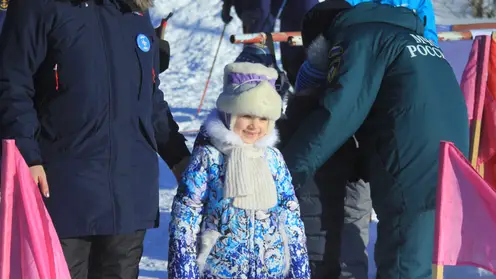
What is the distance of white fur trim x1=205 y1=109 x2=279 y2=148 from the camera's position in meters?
2.66

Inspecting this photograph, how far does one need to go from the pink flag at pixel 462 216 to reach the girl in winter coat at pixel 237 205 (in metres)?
0.52

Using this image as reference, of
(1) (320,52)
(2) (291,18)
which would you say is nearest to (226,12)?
(2) (291,18)

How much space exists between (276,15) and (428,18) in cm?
→ 370

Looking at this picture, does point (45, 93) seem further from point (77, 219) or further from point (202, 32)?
point (202, 32)

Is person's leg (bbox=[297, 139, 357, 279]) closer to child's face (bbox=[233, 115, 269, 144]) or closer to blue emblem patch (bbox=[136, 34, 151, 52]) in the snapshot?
child's face (bbox=[233, 115, 269, 144])

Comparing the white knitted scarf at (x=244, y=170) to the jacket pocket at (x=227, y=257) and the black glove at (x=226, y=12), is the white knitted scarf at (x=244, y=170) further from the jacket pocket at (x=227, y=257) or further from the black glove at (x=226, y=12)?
the black glove at (x=226, y=12)

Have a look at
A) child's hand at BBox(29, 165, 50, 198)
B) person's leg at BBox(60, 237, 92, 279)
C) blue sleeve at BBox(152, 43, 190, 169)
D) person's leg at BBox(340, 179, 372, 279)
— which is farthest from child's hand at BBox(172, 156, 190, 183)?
person's leg at BBox(340, 179, 372, 279)

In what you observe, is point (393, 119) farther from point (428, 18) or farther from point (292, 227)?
point (428, 18)

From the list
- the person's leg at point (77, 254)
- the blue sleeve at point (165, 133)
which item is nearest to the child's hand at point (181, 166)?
the blue sleeve at point (165, 133)

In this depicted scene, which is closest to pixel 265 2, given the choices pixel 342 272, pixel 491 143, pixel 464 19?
pixel 491 143

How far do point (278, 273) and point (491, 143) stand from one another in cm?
230

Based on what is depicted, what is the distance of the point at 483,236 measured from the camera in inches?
108

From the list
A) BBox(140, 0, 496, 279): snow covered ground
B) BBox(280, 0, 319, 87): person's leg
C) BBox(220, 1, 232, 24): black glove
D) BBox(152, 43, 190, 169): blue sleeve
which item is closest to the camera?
BBox(152, 43, 190, 169): blue sleeve

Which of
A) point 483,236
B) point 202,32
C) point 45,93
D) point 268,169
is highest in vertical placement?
point 45,93
